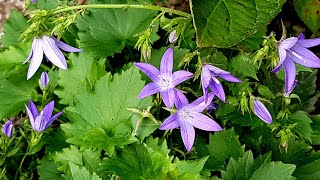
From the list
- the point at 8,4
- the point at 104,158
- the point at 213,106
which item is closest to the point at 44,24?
the point at 104,158

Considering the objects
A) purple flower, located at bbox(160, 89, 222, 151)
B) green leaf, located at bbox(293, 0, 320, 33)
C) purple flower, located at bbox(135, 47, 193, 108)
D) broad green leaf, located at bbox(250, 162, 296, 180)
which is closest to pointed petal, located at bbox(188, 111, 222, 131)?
purple flower, located at bbox(160, 89, 222, 151)

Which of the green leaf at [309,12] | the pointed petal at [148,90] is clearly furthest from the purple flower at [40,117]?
A: the green leaf at [309,12]

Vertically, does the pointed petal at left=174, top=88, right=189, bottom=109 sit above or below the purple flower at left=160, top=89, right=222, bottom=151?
above

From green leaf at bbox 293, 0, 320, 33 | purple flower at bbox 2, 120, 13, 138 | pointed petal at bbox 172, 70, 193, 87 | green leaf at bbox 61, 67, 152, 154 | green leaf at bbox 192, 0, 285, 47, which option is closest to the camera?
green leaf at bbox 192, 0, 285, 47

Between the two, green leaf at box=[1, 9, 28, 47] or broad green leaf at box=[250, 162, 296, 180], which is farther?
green leaf at box=[1, 9, 28, 47]

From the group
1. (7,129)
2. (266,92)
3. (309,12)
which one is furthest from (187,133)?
(309,12)

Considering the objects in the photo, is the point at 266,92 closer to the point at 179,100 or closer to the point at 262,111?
the point at 262,111

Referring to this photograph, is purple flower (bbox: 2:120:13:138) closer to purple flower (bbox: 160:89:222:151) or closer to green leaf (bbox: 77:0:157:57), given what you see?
green leaf (bbox: 77:0:157:57)
